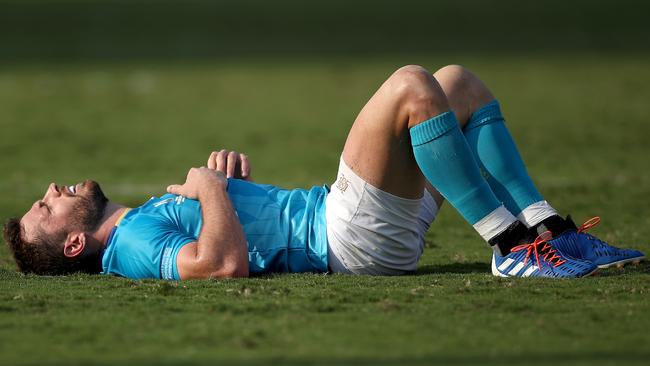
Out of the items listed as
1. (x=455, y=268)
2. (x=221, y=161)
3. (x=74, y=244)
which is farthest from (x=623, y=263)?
(x=74, y=244)

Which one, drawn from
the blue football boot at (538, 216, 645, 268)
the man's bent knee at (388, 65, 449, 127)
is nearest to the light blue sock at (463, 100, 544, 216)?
the blue football boot at (538, 216, 645, 268)

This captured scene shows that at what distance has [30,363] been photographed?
354cm

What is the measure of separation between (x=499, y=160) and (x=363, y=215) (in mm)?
A: 797

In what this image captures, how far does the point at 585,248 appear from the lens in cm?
493

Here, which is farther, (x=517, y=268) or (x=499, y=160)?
(x=499, y=160)

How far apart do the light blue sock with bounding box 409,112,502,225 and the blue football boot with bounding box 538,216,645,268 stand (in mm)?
444

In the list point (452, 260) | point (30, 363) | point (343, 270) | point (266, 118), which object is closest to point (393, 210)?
point (343, 270)

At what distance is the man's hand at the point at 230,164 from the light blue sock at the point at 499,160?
44.8 inches

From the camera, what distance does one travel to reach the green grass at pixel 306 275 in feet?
12.1

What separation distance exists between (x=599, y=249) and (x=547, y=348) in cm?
149

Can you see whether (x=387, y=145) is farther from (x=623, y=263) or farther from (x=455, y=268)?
(x=623, y=263)

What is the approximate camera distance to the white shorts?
187 inches

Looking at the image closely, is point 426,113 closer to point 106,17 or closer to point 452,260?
point 452,260

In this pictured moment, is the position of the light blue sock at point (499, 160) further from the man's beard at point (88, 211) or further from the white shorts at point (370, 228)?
the man's beard at point (88, 211)
